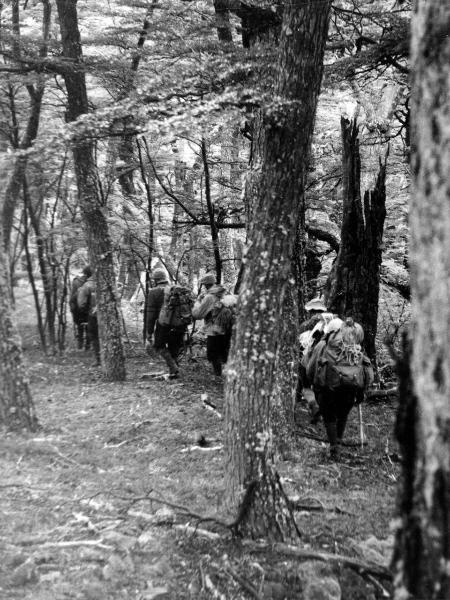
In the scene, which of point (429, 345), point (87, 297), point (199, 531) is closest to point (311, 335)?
point (199, 531)

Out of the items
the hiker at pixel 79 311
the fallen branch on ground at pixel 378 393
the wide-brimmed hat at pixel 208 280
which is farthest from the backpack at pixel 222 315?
the hiker at pixel 79 311

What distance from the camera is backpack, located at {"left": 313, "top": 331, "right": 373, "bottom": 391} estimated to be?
713 cm

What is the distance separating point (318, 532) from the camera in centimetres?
471

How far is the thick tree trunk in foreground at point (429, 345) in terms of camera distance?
6.14ft

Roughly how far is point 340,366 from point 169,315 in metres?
4.88

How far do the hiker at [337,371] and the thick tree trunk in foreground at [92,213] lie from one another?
4.94 metres

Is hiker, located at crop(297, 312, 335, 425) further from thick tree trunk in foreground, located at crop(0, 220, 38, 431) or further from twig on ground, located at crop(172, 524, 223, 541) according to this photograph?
thick tree trunk in foreground, located at crop(0, 220, 38, 431)

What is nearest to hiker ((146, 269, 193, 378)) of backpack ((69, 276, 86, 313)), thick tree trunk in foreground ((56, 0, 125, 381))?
thick tree trunk in foreground ((56, 0, 125, 381))

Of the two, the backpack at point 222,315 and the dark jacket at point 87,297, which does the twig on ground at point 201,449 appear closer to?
the backpack at point 222,315

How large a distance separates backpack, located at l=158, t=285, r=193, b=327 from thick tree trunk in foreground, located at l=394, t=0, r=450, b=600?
30.5ft

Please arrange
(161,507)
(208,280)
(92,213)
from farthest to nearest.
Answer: (208,280) → (92,213) → (161,507)

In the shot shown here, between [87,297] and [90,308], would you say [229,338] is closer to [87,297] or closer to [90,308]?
[90,308]

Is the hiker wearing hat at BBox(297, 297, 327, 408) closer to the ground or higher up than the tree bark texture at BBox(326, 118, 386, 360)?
closer to the ground

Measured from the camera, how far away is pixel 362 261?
11.8 metres
